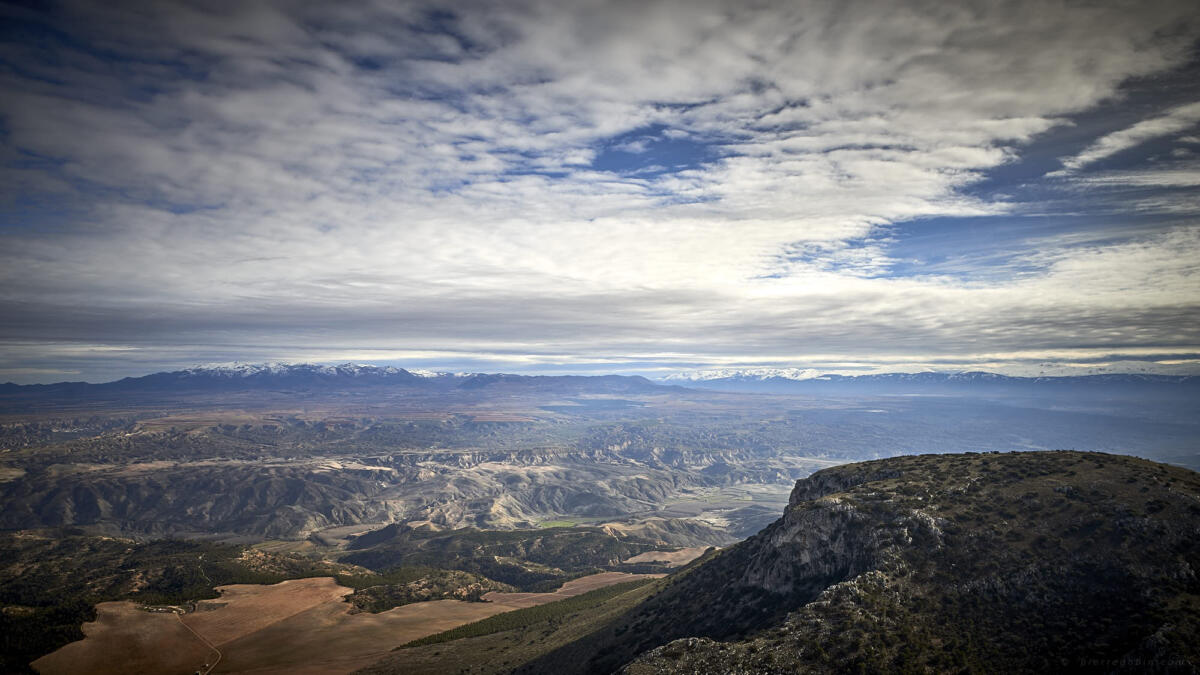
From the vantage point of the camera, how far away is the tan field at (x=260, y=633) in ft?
374

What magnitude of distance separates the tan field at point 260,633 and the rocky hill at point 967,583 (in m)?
60.6

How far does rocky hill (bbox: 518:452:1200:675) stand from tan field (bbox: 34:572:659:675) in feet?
199

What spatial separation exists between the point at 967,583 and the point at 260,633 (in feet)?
507

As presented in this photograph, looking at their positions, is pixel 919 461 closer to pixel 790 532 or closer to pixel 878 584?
pixel 790 532

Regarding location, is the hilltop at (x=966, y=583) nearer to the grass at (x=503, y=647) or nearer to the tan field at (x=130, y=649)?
the grass at (x=503, y=647)

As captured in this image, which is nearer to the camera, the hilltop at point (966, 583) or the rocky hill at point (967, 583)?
the rocky hill at point (967, 583)

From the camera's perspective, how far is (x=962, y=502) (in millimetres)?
81125

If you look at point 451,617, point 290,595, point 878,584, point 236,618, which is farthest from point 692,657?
point 290,595

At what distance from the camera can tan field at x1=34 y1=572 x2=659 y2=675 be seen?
11388 centimetres

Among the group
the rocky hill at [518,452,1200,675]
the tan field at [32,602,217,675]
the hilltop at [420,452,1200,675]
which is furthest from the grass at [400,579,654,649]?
the tan field at [32,602,217,675]

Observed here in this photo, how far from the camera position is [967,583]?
6738 cm

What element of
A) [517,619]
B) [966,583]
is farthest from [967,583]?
[517,619]

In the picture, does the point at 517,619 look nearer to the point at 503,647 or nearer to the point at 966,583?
the point at 503,647

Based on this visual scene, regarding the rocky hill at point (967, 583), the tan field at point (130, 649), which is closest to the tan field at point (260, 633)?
the tan field at point (130, 649)
